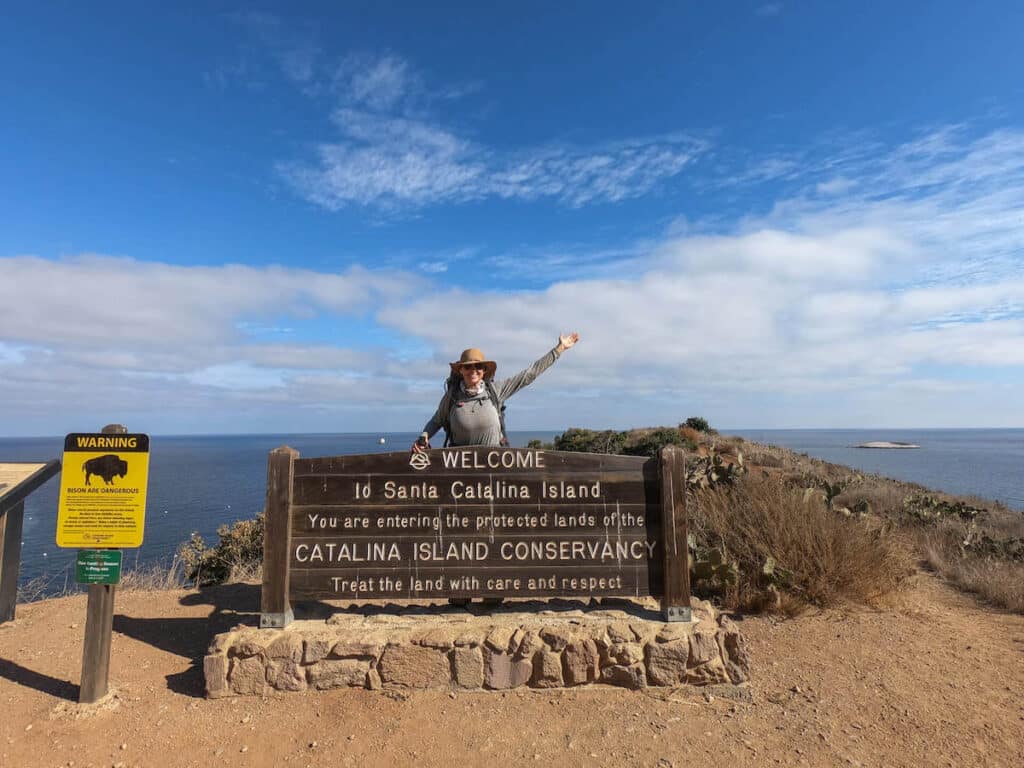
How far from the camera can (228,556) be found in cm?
928

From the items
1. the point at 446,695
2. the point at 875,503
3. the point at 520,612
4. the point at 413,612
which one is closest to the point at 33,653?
the point at 413,612

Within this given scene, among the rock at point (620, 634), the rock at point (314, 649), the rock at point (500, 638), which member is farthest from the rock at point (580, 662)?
the rock at point (314, 649)

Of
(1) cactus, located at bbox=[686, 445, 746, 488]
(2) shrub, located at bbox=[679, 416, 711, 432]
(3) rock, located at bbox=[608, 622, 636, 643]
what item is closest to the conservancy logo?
(3) rock, located at bbox=[608, 622, 636, 643]

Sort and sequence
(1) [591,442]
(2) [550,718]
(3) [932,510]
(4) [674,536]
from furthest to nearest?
1. (1) [591,442]
2. (3) [932,510]
3. (4) [674,536]
4. (2) [550,718]

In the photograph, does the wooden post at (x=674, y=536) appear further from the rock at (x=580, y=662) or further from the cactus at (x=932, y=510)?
the cactus at (x=932, y=510)

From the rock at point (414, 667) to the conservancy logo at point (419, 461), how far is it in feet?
4.12

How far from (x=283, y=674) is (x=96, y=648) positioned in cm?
122

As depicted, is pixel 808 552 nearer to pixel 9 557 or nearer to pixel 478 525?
pixel 478 525

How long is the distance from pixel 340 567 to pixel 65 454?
1.95 m

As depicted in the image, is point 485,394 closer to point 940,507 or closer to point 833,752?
point 833,752

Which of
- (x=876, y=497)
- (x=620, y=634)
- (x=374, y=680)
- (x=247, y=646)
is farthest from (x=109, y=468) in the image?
(x=876, y=497)

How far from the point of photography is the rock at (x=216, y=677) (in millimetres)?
3920

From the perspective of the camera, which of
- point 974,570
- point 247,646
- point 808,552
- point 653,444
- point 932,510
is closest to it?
point 247,646

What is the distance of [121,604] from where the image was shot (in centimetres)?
573
